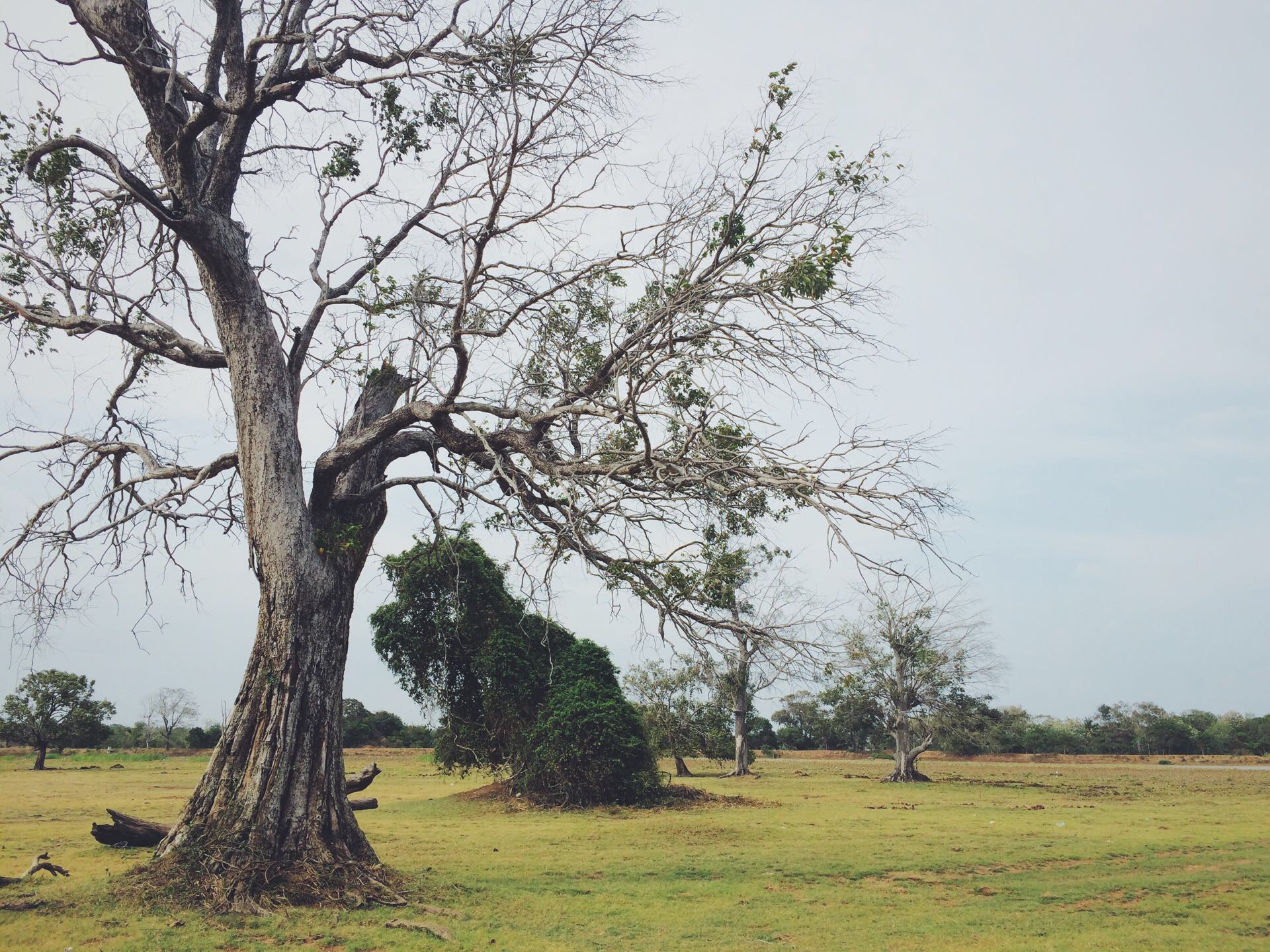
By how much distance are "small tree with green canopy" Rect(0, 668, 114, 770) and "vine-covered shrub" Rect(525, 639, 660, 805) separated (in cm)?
2540

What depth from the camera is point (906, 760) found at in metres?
29.3

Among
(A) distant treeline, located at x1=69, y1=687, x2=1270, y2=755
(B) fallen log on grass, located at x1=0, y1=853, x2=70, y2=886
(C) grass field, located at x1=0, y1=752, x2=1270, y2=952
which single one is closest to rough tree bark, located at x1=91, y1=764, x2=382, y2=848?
(C) grass field, located at x1=0, y1=752, x2=1270, y2=952

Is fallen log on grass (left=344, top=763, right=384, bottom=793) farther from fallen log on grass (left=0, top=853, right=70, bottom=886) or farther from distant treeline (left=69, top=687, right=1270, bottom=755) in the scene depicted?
A: distant treeline (left=69, top=687, right=1270, bottom=755)

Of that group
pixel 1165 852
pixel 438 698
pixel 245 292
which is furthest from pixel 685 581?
pixel 438 698

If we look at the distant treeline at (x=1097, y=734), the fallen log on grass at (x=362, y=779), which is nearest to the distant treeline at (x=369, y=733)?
the distant treeline at (x=1097, y=734)

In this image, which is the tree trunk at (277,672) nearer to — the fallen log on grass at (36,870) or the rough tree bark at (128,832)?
the rough tree bark at (128,832)

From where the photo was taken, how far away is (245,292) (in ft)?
30.1

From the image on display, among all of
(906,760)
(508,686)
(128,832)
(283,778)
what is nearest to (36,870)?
(128,832)

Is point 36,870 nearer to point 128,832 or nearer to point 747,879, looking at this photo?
point 128,832

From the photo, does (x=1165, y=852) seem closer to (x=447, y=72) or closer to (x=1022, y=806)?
(x=1022, y=806)

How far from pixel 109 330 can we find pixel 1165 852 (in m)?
14.9

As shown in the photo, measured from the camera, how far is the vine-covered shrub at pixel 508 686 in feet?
61.5

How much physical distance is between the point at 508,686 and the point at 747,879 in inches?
404

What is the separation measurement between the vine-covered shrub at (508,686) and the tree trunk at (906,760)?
13.3 m
